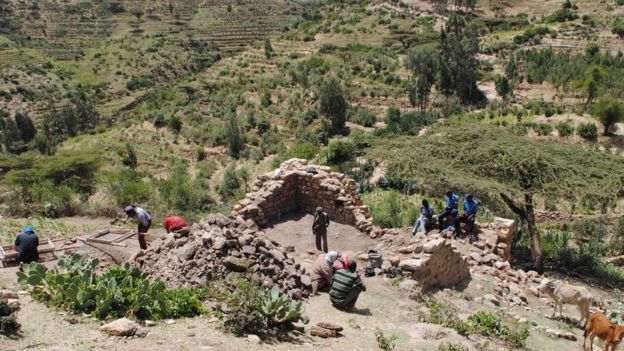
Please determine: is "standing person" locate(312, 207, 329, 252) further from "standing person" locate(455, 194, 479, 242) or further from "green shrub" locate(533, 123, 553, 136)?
"green shrub" locate(533, 123, 553, 136)

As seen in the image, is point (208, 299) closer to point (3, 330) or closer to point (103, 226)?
point (3, 330)

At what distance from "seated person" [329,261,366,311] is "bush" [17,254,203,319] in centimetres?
255

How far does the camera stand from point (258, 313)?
7449mm

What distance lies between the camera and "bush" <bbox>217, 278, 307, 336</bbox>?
7.33 metres

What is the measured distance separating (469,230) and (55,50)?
292 feet

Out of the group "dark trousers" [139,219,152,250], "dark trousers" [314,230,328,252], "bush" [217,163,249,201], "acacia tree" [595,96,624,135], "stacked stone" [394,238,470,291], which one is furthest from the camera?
"acacia tree" [595,96,624,135]

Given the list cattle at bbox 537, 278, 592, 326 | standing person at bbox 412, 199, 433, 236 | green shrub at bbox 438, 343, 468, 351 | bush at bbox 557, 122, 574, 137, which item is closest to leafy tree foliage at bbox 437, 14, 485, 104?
bush at bbox 557, 122, 574, 137

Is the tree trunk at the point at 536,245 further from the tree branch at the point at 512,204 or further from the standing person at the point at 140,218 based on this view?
the standing person at the point at 140,218

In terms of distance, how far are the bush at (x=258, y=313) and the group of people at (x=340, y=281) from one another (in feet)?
4.44

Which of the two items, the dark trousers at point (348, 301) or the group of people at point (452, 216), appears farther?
the group of people at point (452, 216)

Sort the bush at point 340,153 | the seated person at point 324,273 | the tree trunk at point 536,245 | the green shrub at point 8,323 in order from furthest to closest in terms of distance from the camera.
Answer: the bush at point 340,153, the tree trunk at point 536,245, the seated person at point 324,273, the green shrub at point 8,323

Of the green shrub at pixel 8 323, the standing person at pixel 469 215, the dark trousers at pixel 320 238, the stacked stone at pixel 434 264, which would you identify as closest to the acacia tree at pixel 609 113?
the standing person at pixel 469 215

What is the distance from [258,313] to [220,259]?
2.25 m

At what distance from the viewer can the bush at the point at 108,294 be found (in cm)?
729
